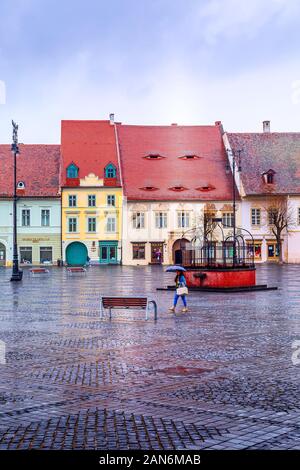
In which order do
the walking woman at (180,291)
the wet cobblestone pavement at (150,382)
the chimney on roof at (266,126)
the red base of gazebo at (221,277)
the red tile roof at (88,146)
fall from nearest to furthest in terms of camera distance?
1. the wet cobblestone pavement at (150,382)
2. the walking woman at (180,291)
3. the red base of gazebo at (221,277)
4. the red tile roof at (88,146)
5. the chimney on roof at (266,126)

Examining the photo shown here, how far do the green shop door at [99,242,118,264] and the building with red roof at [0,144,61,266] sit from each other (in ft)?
13.8

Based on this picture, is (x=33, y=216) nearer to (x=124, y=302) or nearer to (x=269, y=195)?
(x=269, y=195)

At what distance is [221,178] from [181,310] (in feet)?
175

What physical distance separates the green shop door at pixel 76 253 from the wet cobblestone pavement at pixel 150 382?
54.0m

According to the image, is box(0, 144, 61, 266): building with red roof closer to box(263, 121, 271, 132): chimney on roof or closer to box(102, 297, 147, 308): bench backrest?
box(263, 121, 271, 132): chimney on roof

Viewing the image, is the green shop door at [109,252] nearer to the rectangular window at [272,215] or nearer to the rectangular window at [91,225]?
the rectangular window at [91,225]

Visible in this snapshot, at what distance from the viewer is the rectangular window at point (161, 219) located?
7306 cm

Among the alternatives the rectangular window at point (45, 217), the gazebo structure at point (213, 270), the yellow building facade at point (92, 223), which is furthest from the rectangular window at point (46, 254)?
the gazebo structure at point (213, 270)

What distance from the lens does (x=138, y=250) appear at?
72.9 m

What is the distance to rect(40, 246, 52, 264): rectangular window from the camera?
72875 mm

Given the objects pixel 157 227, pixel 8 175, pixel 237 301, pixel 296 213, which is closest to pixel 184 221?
pixel 157 227

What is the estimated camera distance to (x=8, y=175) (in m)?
72.9

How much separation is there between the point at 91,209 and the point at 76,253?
460 cm
